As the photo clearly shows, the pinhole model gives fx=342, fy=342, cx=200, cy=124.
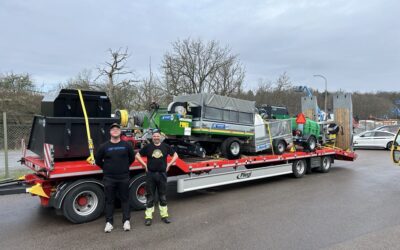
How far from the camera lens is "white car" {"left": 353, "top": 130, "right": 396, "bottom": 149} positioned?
24438mm

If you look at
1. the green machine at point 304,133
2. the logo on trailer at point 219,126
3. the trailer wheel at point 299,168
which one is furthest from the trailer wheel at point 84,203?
the green machine at point 304,133

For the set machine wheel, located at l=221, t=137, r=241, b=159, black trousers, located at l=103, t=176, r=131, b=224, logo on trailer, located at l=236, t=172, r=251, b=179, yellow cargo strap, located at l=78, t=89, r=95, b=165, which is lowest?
logo on trailer, located at l=236, t=172, r=251, b=179

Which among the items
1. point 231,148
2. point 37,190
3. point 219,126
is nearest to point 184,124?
point 219,126

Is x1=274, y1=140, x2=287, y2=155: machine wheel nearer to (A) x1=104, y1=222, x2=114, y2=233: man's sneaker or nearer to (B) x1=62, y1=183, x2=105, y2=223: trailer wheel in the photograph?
(B) x1=62, y1=183, x2=105, y2=223: trailer wheel

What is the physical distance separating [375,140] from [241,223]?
22.2m

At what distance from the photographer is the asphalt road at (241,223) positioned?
17.4 ft

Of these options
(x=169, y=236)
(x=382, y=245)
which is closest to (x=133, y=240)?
(x=169, y=236)

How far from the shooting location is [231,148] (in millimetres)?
9727

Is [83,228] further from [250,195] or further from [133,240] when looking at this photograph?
[250,195]

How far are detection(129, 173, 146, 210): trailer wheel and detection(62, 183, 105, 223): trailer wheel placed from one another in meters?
0.68

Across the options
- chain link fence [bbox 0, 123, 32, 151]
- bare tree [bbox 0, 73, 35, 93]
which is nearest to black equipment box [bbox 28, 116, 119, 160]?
chain link fence [bbox 0, 123, 32, 151]

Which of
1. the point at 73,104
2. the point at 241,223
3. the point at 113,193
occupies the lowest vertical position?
the point at 241,223

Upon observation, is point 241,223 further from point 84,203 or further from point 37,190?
point 37,190

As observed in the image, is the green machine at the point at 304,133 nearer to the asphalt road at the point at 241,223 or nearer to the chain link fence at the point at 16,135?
the asphalt road at the point at 241,223
